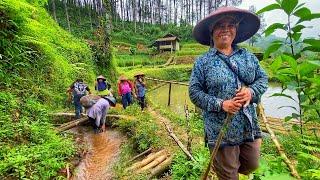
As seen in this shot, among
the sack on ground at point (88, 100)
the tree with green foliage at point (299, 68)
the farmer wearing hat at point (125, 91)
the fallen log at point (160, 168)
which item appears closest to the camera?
the tree with green foliage at point (299, 68)

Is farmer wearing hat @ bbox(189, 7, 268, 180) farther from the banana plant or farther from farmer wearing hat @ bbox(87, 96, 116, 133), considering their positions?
farmer wearing hat @ bbox(87, 96, 116, 133)

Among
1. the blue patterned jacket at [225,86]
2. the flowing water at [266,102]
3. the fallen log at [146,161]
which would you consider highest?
the blue patterned jacket at [225,86]

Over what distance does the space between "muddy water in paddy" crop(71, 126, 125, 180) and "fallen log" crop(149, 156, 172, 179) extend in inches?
30.5

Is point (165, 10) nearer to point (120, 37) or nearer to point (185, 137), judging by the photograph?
point (120, 37)

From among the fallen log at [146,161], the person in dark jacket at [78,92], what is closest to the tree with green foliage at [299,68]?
the fallen log at [146,161]

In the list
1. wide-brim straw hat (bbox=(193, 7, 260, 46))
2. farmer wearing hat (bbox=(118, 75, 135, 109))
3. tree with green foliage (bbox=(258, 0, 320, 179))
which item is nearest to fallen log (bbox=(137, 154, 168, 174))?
wide-brim straw hat (bbox=(193, 7, 260, 46))

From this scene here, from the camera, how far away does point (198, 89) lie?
2.75 m

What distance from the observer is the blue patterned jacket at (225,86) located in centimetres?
270

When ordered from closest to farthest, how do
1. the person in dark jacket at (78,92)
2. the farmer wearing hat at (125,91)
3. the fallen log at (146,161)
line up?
the fallen log at (146,161)
the person in dark jacket at (78,92)
the farmer wearing hat at (125,91)

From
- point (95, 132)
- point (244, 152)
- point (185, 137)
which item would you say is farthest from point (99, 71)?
point (244, 152)

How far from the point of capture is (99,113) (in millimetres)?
8984

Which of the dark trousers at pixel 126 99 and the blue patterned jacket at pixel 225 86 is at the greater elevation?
the blue patterned jacket at pixel 225 86

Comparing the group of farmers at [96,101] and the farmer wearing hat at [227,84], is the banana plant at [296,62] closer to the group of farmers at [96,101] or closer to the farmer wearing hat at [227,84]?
the farmer wearing hat at [227,84]

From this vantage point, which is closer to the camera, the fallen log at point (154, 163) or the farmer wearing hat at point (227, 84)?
the farmer wearing hat at point (227, 84)
